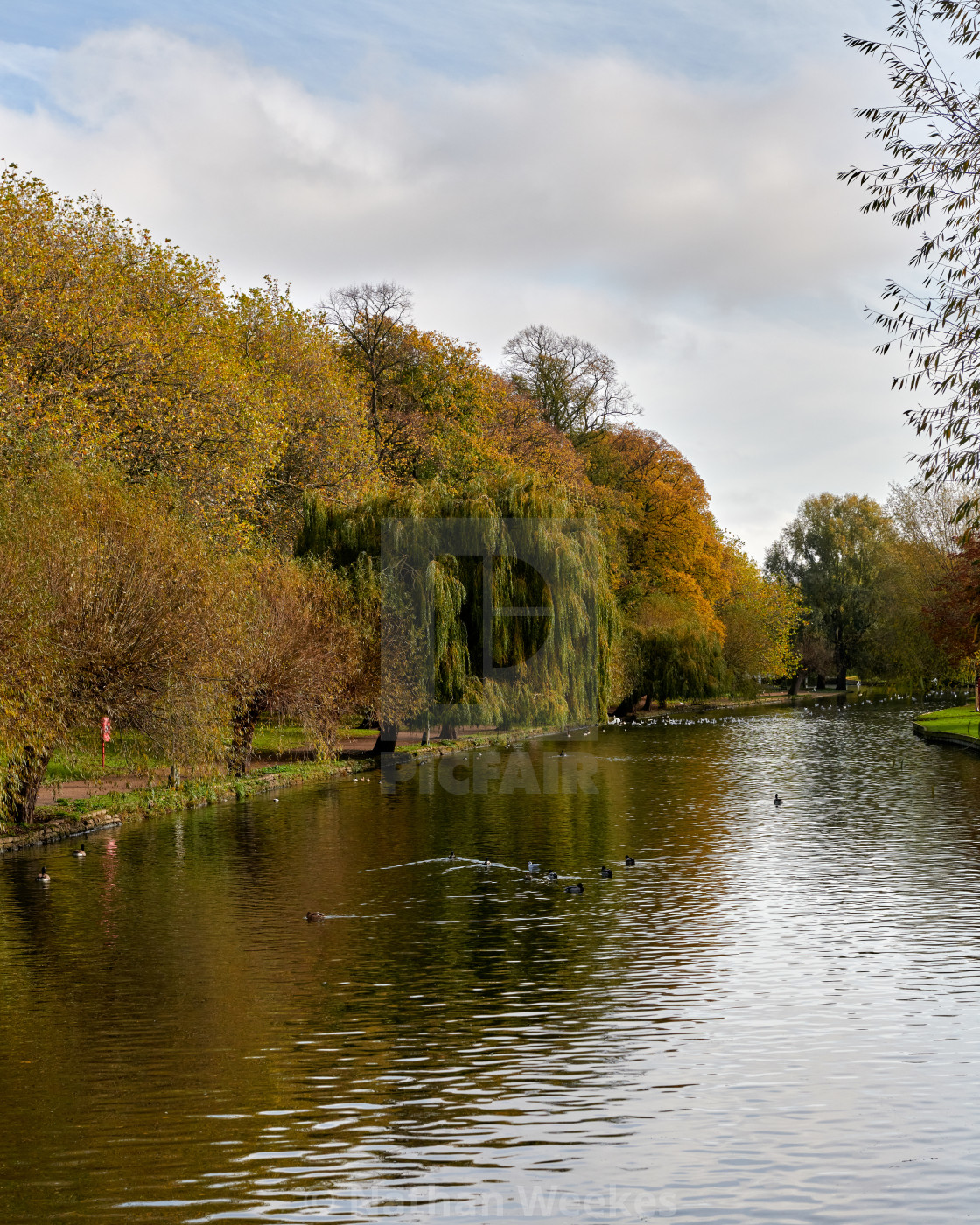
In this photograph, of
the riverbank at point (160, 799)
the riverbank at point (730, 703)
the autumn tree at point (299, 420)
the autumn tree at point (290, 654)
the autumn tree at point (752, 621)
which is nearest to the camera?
the riverbank at point (160, 799)

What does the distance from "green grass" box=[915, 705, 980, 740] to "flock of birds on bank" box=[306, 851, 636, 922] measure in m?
26.0

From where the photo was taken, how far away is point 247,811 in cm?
2656

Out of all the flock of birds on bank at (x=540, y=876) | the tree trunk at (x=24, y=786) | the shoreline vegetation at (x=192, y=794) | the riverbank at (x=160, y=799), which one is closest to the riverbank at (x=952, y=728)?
the shoreline vegetation at (x=192, y=794)

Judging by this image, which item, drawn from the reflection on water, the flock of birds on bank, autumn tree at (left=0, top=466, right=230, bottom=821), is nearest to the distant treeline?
autumn tree at (left=0, top=466, right=230, bottom=821)

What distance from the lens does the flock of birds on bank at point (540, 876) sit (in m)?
15.3

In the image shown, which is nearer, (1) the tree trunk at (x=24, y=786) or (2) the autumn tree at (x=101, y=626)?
(2) the autumn tree at (x=101, y=626)

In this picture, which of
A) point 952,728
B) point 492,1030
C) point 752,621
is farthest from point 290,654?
point 752,621

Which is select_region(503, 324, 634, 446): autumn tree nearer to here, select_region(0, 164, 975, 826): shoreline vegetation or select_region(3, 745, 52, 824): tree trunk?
select_region(0, 164, 975, 826): shoreline vegetation

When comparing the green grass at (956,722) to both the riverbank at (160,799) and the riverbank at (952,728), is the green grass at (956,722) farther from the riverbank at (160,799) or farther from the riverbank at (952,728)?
the riverbank at (160,799)

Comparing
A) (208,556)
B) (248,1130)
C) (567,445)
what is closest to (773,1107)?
(248,1130)

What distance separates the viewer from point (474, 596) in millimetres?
39000

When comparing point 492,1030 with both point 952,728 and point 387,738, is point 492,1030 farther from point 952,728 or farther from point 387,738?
point 952,728

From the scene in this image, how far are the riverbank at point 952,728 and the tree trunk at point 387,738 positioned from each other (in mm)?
17400

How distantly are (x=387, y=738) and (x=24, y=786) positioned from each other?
17276 millimetres
